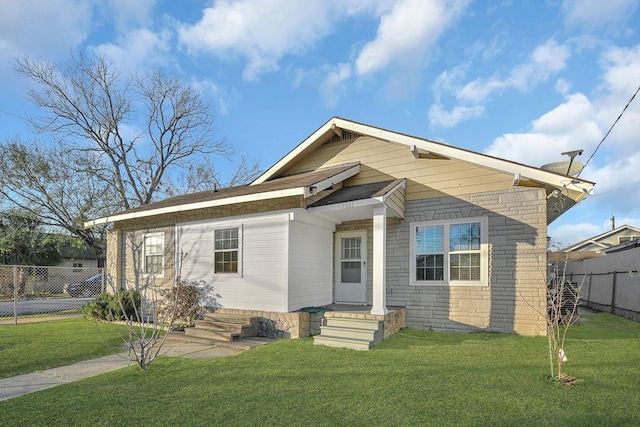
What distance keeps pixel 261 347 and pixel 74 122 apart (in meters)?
20.6

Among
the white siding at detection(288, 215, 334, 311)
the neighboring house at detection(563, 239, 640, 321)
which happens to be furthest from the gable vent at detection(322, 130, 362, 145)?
the neighboring house at detection(563, 239, 640, 321)

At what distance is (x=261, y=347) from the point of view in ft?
23.0

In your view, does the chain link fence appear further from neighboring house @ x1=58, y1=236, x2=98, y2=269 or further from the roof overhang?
the roof overhang

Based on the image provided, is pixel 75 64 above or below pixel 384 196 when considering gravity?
above

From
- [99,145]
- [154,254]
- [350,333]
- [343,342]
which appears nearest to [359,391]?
[343,342]

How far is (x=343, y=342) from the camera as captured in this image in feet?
Answer: 22.7

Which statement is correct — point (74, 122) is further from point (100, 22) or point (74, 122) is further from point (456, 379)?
point (456, 379)

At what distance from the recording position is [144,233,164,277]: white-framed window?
1096 cm

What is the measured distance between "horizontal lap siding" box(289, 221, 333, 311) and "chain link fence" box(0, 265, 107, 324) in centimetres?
799

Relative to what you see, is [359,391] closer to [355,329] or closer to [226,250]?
[355,329]

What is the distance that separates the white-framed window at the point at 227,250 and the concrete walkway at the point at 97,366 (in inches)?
78.1

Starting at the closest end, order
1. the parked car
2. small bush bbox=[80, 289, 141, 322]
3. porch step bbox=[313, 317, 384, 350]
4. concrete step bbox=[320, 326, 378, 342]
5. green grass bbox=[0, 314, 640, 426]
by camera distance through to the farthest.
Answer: green grass bbox=[0, 314, 640, 426] → porch step bbox=[313, 317, 384, 350] → concrete step bbox=[320, 326, 378, 342] → small bush bbox=[80, 289, 141, 322] → the parked car

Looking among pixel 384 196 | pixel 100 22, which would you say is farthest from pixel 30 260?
pixel 384 196

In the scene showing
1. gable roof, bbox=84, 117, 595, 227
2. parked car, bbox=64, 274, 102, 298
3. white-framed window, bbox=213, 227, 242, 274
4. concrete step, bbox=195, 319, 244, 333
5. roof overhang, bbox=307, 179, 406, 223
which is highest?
gable roof, bbox=84, 117, 595, 227
